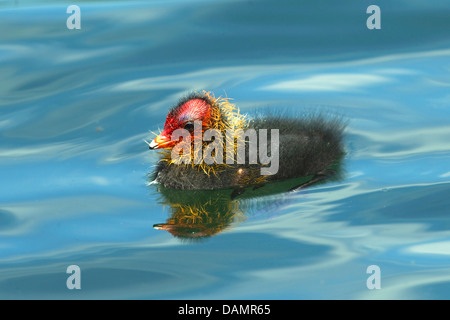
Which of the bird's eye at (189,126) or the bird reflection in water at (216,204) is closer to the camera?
the bird reflection in water at (216,204)

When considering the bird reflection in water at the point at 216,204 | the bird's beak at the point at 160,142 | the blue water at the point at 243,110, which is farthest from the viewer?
the bird's beak at the point at 160,142

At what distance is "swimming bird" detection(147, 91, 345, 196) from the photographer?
6180 mm

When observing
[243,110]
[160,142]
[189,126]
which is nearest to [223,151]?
[189,126]

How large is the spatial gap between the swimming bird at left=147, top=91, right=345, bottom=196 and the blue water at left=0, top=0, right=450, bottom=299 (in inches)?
9.5

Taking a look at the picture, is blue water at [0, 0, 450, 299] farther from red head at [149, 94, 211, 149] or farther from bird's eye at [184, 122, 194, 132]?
bird's eye at [184, 122, 194, 132]

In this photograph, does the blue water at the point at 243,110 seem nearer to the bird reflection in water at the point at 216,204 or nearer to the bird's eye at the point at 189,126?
the bird reflection in water at the point at 216,204

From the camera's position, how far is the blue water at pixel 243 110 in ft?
17.0

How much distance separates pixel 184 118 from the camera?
20.1ft

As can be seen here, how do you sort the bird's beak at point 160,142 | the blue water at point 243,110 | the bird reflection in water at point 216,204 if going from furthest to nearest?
the bird's beak at point 160,142 < the bird reflection in water at point 216,204 < the blue water at point 243,110

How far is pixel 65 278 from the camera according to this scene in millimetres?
5242

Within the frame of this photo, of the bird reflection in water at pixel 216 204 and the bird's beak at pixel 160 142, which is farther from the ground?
the bird's beak at pixel 160 142

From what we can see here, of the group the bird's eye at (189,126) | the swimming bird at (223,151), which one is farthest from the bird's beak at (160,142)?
the bird's eye at (189,126)

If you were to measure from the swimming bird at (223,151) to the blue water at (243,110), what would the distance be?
242 mm

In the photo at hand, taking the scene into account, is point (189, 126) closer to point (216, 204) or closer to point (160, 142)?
point (160, 142)
